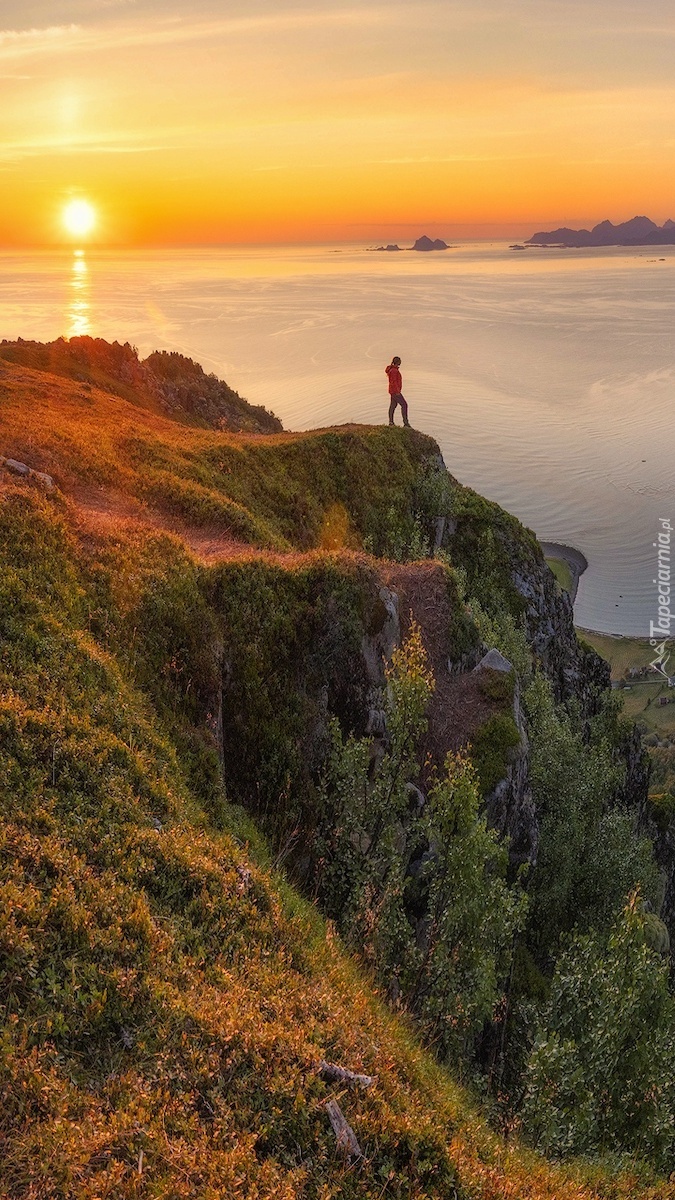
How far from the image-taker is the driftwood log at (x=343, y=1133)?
953 centimetres

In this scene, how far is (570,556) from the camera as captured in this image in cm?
15812

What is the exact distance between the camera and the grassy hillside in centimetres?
886

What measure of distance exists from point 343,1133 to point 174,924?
3787mm

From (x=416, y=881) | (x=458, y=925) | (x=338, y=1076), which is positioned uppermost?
(x=338, y=1076)

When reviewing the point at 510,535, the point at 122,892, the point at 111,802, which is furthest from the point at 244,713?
the point at 510,535

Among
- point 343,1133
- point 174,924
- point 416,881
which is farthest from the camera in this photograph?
point 416,881

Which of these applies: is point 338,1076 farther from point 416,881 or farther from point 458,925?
point 416,881

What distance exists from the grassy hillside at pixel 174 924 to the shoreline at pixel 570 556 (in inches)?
5498

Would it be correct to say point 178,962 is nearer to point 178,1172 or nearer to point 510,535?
point 178,1172

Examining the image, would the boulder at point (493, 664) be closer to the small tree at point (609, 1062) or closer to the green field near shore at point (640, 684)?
the small tree at point (609, 1062)

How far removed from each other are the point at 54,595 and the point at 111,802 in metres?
6.76

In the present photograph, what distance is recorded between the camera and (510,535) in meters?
52.4

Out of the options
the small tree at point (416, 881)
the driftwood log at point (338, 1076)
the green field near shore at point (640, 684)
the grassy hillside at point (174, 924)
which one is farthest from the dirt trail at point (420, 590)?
the green field near shore at point (640, 684)

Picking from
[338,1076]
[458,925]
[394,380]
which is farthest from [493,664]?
[394,380]
